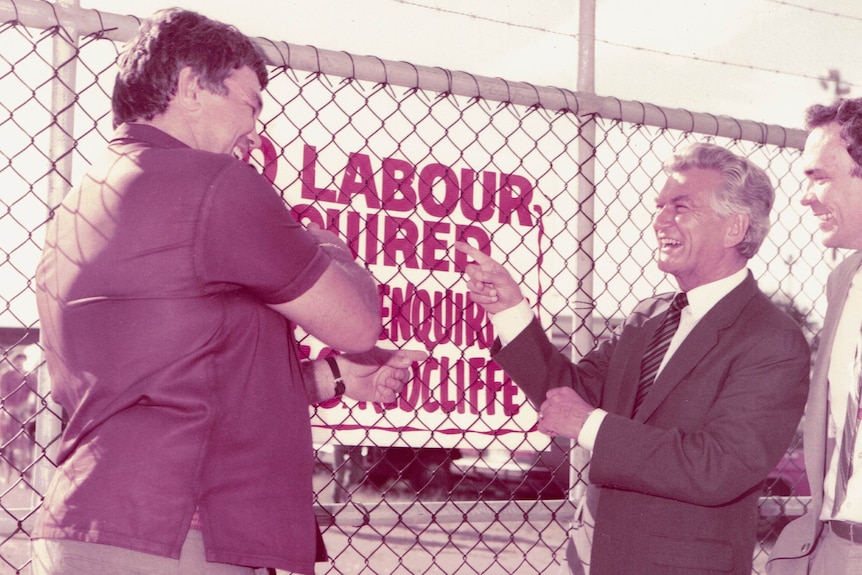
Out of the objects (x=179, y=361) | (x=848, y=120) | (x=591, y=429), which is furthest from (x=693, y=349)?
(x=179, y=361)

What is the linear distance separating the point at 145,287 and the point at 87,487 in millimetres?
346

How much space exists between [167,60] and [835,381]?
73.9 inches

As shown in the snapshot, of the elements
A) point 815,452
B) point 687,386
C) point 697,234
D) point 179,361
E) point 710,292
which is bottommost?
point 815,452

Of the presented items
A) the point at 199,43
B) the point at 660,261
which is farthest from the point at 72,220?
the point at 660,261

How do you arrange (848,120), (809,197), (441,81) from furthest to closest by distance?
1. (441,81)
2. (809,197)
3. (848,120)

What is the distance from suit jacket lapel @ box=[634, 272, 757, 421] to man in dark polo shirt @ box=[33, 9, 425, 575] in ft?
3.64

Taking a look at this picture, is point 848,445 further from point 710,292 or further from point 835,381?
point 710,292

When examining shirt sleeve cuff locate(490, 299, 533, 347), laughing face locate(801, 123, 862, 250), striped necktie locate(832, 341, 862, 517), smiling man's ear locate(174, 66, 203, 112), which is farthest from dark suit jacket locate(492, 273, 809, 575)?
smiling man's ear locate(174, 66, 203, 112)

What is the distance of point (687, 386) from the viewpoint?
7.90 feet

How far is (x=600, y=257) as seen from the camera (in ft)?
10.1

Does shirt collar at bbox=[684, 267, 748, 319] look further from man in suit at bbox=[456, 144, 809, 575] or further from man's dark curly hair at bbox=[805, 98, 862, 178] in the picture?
man's dark curly hair at bbox=[805, 98, 862, 178]

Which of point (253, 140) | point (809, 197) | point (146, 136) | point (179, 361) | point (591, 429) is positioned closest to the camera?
point (179, 361)

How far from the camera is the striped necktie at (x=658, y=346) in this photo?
254 cm

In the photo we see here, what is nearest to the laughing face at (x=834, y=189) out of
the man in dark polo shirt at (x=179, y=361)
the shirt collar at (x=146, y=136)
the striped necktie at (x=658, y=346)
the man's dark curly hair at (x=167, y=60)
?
the striped necktie at (x=658, y=346)
